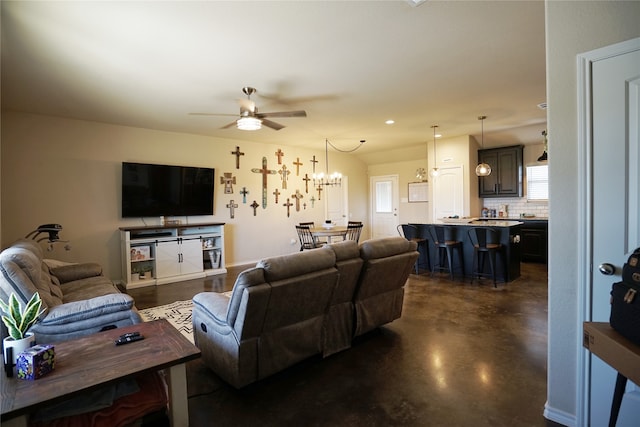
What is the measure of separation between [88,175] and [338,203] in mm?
5932

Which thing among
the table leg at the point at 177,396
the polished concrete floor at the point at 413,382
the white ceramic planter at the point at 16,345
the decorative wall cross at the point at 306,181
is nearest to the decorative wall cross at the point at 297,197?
the decorative wall cross at the point at 306,181

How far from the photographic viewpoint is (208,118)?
532 cm

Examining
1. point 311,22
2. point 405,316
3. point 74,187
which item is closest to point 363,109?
point 311,22

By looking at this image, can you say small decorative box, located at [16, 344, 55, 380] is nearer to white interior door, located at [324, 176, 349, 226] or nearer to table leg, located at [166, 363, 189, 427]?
table leg, located at [166, 363, 189, 427]

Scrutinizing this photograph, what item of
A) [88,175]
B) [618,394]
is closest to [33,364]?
[618,394]

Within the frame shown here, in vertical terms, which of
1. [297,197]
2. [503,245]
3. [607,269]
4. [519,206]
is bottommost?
[503,245]

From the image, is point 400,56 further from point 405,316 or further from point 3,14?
point 3,14

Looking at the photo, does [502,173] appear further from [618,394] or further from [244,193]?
[618,394]

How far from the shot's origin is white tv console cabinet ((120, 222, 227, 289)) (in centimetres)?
538

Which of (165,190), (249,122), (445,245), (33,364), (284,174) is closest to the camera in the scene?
(33,364)

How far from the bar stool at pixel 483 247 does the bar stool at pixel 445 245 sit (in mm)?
265

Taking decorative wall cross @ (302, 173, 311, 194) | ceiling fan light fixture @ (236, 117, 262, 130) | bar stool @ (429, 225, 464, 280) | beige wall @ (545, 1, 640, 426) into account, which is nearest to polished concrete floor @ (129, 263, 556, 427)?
beige wall @ (545, 1, 640, 426)

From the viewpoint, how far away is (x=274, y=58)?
3.21 m

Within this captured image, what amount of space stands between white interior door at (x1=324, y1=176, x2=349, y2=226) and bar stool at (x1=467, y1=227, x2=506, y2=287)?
4.20 metres
